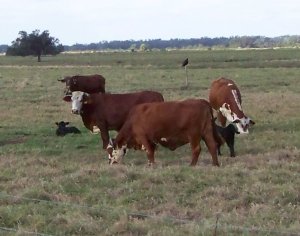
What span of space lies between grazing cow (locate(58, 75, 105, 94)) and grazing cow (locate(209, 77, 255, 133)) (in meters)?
4.15

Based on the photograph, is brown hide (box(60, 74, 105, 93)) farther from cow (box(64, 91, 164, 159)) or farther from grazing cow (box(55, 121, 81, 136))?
cow (box(64, 91, 164, 159))

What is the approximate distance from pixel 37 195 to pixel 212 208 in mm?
2564

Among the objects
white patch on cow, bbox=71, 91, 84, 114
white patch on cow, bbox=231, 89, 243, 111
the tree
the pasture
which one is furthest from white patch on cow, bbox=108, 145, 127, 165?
the tree

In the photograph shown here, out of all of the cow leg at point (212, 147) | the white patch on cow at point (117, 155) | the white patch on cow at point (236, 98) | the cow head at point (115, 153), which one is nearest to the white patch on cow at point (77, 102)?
the cow head at point (115, 153)

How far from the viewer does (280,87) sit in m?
31.0

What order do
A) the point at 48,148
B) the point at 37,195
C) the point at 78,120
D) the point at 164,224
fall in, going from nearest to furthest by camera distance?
the point at 164,224, the point at 37,195, the point at 48,148, the point at 78,120

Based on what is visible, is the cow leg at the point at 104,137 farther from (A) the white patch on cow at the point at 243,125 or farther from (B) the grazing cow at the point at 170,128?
(A) the white patch on cow at the point at 243,125

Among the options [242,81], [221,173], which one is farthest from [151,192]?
[242,81]

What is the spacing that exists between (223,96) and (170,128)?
17.1 feet

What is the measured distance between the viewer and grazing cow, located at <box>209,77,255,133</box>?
16.3 meters

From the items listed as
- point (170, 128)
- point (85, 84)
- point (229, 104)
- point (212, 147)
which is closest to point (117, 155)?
point (170, 128)

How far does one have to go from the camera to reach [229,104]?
1703 centimetres

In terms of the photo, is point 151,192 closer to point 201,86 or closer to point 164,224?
point 164,224

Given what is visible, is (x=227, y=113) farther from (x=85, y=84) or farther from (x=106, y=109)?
(x=85, y=84)
